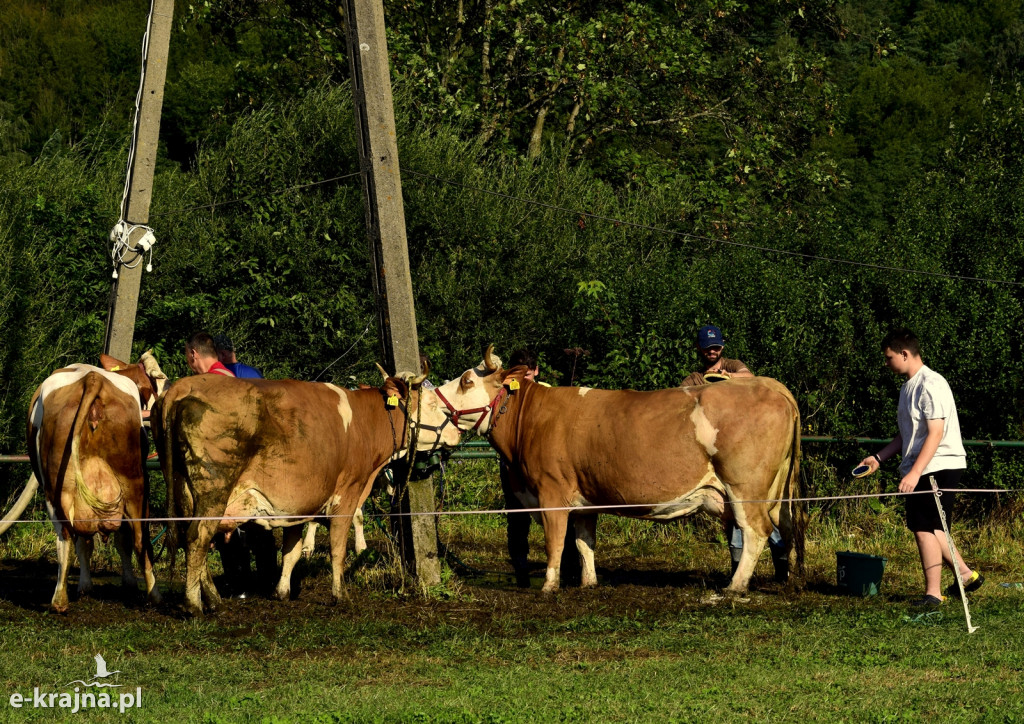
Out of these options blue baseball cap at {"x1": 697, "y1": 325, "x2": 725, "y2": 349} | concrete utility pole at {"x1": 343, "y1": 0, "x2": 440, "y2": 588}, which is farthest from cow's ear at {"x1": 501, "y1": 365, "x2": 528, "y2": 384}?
blue baseball cap at {"x1": 697, "y1": 325, "x2": 725, "y2": 349}

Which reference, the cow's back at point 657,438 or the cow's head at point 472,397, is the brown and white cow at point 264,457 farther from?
the cow's back at point 657,438

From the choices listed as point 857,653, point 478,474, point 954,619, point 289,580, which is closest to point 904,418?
point 954,619

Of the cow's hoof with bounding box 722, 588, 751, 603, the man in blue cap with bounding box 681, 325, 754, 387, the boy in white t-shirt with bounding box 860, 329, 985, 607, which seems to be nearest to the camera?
the boy in white t-shirt with bounding box 860, 329, 985, 607

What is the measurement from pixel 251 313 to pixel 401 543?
7.95 metres

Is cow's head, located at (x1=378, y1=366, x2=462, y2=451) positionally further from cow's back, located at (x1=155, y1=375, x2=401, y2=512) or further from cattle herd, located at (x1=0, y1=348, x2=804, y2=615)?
cow's back, located at (x1=155, y1=375, x2=401, y2=512)

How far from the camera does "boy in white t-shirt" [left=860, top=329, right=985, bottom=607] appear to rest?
28.7ft

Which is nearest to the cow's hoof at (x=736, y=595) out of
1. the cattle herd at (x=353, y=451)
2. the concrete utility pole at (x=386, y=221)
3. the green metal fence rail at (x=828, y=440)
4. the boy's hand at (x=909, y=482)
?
the cattle herd at (x=353, y=451)

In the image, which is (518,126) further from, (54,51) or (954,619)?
(54,51)

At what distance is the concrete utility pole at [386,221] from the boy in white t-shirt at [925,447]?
3467mm

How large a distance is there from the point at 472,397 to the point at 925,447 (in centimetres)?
358

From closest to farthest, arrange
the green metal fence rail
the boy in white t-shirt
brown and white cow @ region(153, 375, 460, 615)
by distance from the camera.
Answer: brown and white cow @ region(153, 375, 460, 615) < the boy in white t-shirt < the green metal fence rail

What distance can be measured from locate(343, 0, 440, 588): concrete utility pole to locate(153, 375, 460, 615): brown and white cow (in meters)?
0.39

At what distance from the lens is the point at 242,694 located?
6.42m

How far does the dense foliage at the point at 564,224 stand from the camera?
48.1 ft
